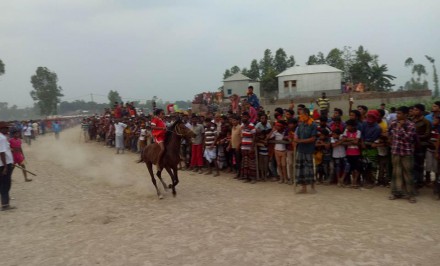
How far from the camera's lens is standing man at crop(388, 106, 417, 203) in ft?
25.0

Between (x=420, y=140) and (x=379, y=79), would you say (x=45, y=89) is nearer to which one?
(x=379, y=79)

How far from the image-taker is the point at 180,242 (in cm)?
607

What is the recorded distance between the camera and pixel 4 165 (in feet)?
28.0

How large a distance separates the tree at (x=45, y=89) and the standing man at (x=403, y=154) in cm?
6687

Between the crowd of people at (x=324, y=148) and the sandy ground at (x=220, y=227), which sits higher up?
the crowd of people at (x=324, y=148)

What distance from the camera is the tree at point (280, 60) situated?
2950 inches

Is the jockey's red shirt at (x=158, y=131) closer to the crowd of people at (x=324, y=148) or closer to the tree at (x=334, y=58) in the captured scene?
the crowd of people at (x=324, y=148)

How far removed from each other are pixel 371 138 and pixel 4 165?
346 inches

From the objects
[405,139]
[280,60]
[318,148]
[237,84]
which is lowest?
[318,148]

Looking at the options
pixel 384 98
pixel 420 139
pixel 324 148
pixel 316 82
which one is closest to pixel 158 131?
pixel 324 148

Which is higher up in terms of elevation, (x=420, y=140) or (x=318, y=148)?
(x=420, y=140)

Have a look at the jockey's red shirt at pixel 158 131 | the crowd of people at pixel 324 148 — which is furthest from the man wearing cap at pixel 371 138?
the jockey's red shirt at pixel 158 131

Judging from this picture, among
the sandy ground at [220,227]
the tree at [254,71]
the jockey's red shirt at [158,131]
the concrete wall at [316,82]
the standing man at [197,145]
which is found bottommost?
the sandy ground at [220,227]

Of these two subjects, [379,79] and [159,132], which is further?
[379,79]
